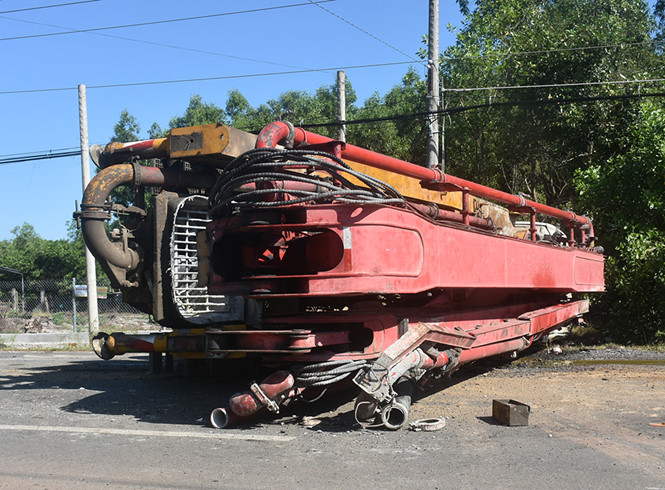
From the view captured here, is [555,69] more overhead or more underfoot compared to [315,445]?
more overhead

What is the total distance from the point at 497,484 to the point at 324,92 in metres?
49.4

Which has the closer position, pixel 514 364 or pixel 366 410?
pixel 366 410

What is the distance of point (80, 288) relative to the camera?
19.8 m

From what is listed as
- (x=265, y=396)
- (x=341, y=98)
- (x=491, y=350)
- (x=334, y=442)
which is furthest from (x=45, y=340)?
(x=334, y=442)

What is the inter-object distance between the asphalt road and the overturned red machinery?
465 mm

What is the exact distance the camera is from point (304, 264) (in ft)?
22.8

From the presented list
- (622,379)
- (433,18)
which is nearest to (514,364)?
(622,379)

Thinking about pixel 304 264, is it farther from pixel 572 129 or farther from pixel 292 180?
pixel 572 129

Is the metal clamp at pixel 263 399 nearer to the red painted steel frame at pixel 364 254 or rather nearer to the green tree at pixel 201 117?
the red painted steel frame at pixel 364 254

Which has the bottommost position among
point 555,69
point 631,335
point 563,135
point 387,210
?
point 631,335

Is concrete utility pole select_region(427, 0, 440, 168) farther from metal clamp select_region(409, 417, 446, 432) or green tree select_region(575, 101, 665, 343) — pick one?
metal clamp select_region(409, 417, 446, 432)

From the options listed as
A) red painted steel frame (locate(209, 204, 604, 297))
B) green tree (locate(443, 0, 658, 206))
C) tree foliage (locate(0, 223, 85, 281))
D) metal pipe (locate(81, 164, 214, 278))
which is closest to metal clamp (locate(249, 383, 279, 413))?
red painted steel frame (locate(209, 204, 604, 297))

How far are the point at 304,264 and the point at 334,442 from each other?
197 centimetres

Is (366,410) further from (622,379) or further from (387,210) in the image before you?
(622,379)
